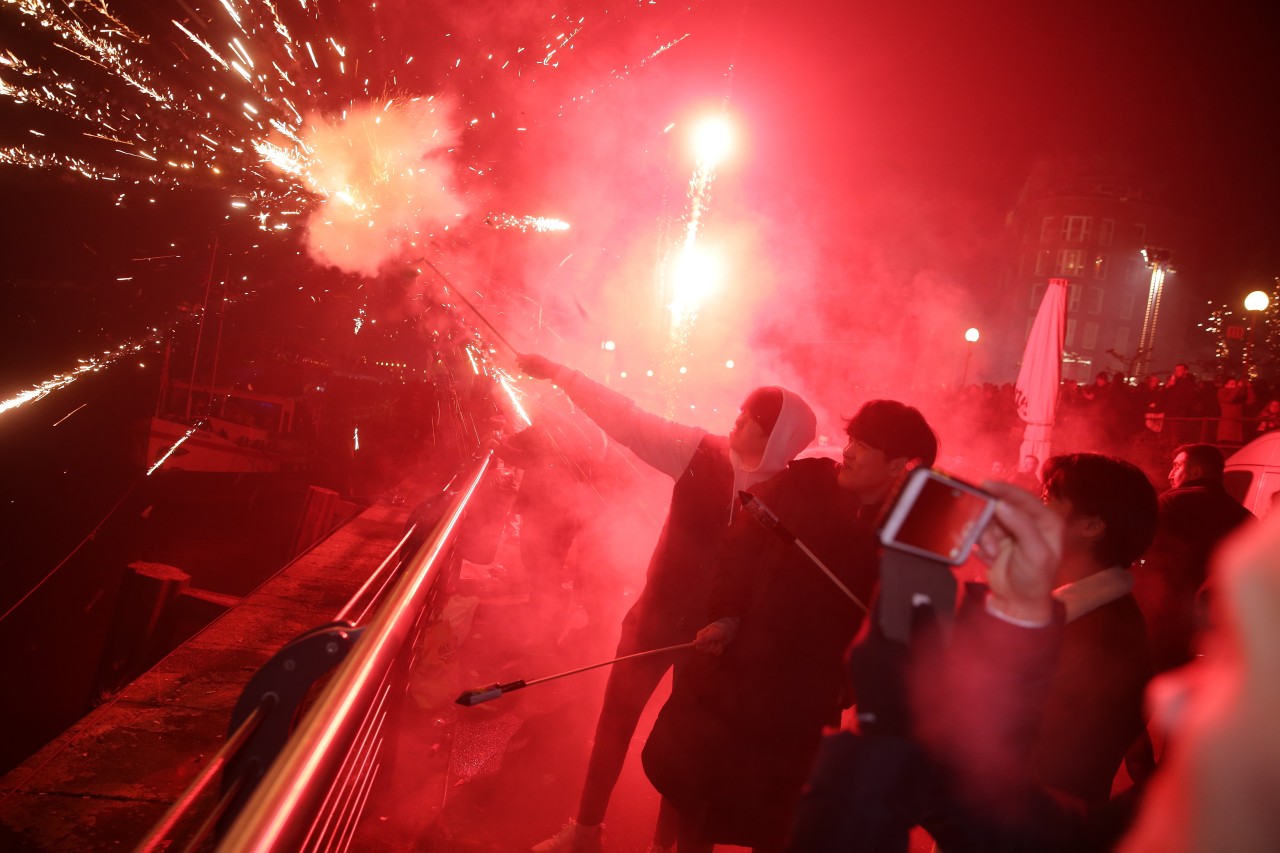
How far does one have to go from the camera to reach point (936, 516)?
0.96 meters

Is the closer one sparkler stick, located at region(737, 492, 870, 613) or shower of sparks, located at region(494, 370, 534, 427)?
sparkler stick, located at region(737, 492, 870, 613)

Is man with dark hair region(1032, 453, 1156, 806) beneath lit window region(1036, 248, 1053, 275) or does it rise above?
beneath

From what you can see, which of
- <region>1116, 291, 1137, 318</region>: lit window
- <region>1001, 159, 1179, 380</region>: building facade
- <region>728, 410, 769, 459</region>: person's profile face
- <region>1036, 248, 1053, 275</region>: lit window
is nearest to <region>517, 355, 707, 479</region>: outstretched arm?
<region>728, 410, 769, 459</region>: person's profile face

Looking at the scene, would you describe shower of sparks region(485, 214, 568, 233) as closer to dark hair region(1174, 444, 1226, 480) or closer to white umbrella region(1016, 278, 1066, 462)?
dark hair region(1174, 444, 1226, 480)

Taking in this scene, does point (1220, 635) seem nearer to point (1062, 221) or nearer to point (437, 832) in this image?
point (437, 832)

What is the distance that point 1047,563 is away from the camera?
3.25ft

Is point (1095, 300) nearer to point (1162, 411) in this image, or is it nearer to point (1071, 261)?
point (1071, 261)

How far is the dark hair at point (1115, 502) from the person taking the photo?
2.19 metres

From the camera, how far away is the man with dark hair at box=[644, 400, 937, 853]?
8.71 feet

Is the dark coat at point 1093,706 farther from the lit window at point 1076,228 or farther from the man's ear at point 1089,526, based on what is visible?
the lit window at point 1076,228

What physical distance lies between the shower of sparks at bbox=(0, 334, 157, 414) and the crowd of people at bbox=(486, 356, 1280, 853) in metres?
12.4

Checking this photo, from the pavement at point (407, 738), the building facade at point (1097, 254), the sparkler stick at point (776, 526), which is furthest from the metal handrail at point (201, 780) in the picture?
the building facade at point (1097, 254)

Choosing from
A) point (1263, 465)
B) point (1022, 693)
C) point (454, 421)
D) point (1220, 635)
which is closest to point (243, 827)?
point (1022, 693)

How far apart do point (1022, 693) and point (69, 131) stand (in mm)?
8736
